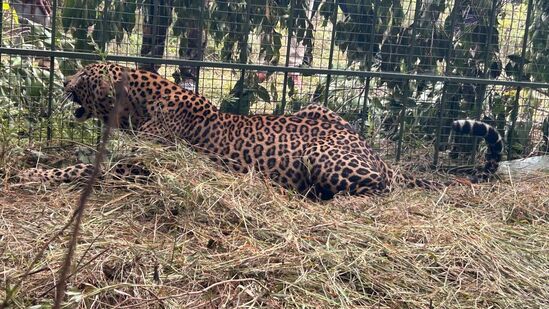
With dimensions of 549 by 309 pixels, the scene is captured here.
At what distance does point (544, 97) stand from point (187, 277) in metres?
5.20

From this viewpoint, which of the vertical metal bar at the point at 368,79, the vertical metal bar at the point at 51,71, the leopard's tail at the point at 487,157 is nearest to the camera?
the leopard's tail at the point at 487,157

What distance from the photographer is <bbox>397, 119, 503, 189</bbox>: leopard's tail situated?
20.2 ft

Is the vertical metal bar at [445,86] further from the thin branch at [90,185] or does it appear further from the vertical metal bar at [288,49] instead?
the thin branch at [90,185]

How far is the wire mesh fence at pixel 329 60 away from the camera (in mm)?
6762

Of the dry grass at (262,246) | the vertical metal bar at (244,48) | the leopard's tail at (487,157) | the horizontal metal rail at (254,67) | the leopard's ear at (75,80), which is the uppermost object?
the vertical metal bar at (244,48)

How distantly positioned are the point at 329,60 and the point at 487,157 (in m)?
1.60

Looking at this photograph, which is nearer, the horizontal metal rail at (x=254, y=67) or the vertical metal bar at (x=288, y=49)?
the horizontal metal rail at (x=254, y=67)

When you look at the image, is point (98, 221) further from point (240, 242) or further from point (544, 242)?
point (544, 242)

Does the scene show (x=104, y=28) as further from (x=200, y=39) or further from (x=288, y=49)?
A: (x=288, y=49)

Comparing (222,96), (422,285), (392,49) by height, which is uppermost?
(392,49)

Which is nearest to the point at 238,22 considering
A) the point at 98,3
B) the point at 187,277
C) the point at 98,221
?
the point at 98,3

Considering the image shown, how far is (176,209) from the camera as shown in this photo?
481 centimetres

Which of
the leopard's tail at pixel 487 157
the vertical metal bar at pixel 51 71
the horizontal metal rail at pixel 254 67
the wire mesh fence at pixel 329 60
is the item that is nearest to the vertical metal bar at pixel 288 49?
the wire mesh fence at pixel 329 60

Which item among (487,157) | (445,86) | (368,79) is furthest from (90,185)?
(445,86)
